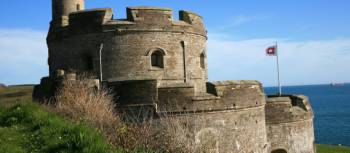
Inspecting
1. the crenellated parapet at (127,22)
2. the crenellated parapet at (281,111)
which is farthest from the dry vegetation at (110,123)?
the crenellated parapet at (281,111)

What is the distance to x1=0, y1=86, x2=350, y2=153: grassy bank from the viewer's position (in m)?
6.84

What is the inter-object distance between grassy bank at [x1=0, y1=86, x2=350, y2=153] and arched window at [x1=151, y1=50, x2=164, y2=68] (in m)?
7.01

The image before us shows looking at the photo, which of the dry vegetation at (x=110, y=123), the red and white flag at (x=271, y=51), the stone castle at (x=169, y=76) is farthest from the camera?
the red and white flag at (x=271, y=51)

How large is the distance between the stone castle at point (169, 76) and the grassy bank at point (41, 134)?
4579 millimetres

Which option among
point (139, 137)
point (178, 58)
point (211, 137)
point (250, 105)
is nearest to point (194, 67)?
point (178, 58)

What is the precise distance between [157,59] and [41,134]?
878 centimetres

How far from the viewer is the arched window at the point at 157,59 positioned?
16297 mm

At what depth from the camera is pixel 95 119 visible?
33.2ft

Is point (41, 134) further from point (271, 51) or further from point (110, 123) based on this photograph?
point (271, 51)

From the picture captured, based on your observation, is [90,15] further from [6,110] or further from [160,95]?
[6,110]

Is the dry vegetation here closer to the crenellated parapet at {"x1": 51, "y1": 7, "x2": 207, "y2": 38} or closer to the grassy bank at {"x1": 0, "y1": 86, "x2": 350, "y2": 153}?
the grassy bank at {"x1": 0, "y1": 86, "x2": 350, "y2": 153}

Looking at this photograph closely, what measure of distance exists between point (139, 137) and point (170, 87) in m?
5.86

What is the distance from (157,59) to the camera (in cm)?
1642

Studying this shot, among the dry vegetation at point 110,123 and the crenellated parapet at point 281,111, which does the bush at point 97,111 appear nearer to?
the dry vegetation at point 110,123
